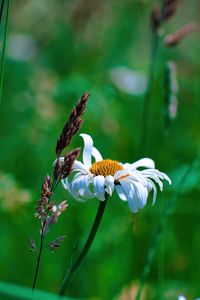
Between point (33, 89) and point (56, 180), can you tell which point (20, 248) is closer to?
point (33, 89)

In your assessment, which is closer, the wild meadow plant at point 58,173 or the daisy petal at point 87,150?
the wild meadow plant at point 58,173

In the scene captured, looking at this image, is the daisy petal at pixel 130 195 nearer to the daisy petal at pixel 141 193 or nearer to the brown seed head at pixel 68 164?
the daisy petal at pixel 141 193

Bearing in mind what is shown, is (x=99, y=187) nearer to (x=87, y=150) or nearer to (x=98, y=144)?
(x=87, y=150)

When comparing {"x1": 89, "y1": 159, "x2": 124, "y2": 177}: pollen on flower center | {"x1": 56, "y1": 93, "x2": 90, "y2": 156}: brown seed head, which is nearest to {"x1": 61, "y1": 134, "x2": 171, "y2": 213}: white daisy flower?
{"x1": 89, "y1": 159, "x2": 124, "y2": 177}: pollen on flower center

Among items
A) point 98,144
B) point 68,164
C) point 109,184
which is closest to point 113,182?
point 109,184

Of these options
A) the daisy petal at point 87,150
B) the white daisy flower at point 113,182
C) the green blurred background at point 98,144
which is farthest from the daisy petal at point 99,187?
the green blurred background at point 98,144
